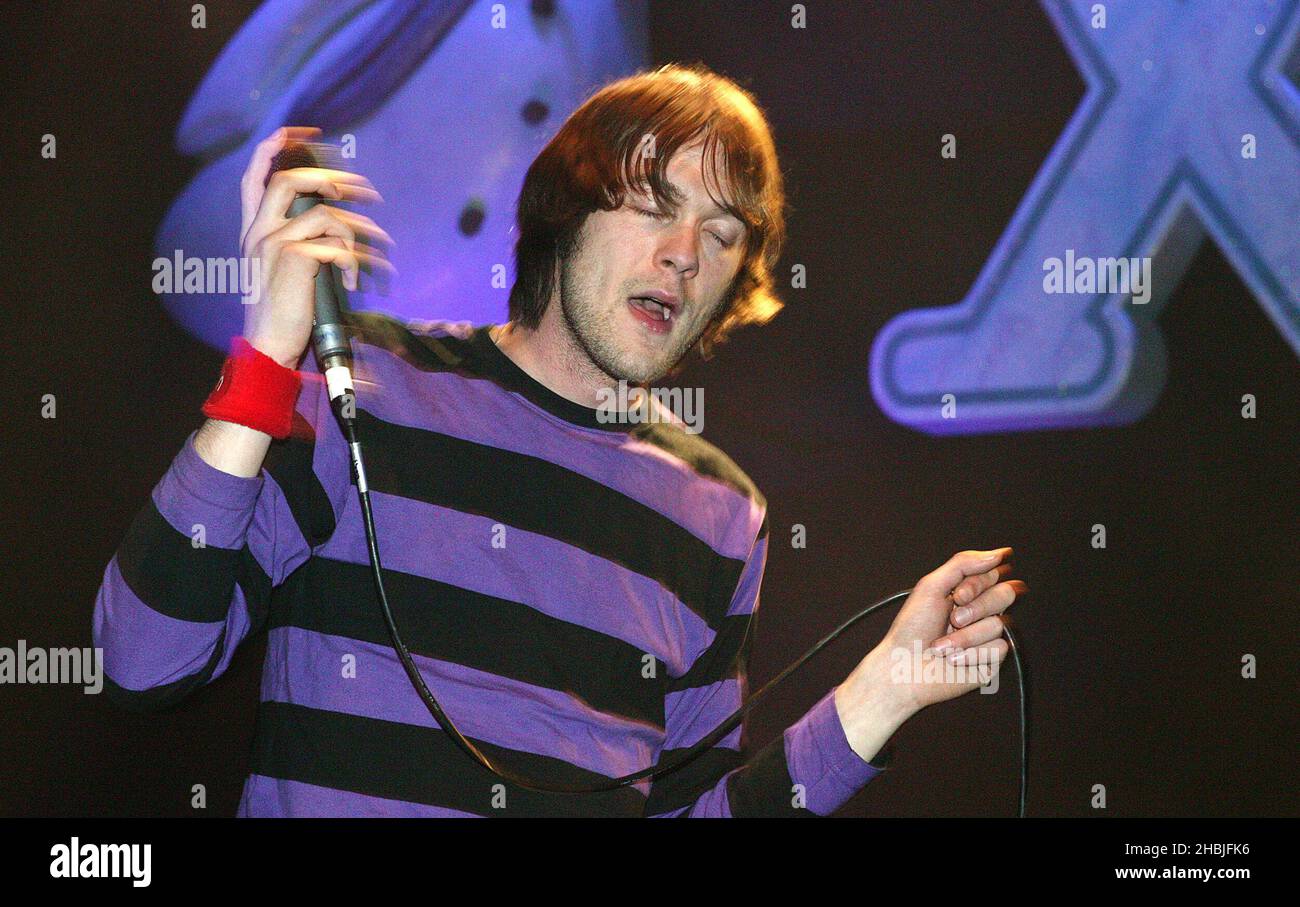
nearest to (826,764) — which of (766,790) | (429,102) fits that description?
(766,790)

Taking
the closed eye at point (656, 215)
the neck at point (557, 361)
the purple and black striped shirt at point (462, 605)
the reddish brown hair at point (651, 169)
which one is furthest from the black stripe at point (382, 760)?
the closed eye at point (656, 215)

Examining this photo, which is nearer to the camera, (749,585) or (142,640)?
(142,640)

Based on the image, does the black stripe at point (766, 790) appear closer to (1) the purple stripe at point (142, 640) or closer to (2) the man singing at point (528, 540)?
(2) the man singing at point (528, 540)

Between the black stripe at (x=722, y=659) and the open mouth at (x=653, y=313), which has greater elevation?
the open mouth at (x=653, y=313)

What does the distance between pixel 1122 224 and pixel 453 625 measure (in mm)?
1163

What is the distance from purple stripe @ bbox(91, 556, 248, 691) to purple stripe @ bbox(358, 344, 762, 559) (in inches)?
13.0

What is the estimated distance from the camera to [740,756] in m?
1.47

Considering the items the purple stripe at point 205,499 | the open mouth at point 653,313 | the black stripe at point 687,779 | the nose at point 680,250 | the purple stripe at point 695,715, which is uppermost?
the nose at point 680,250

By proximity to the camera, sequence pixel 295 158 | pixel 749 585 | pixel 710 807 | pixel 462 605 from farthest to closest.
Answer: pixel 749 585 → pixel 710 807 → pixel 462 605 → pixel 295 158

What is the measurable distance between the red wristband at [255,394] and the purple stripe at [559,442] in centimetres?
23

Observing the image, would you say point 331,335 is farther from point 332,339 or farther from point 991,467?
point 991,467

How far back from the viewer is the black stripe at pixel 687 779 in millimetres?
1424

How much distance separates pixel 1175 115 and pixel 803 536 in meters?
0.85

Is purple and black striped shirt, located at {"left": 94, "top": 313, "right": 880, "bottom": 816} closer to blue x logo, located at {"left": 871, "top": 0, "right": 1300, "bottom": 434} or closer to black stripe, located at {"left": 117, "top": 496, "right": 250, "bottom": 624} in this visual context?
black stripe, located at {"left": 117, "top": 496, "right": 250, "bottom": 624}
